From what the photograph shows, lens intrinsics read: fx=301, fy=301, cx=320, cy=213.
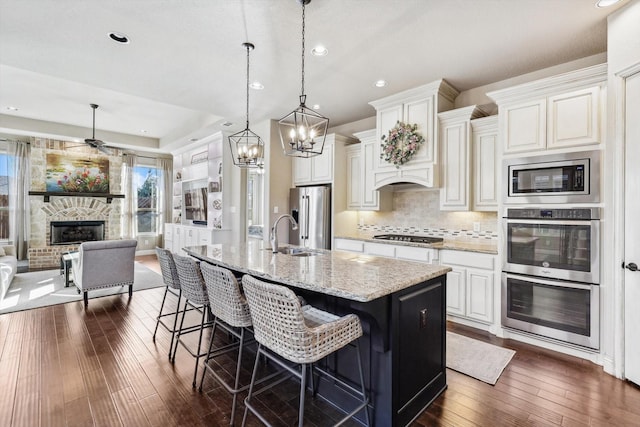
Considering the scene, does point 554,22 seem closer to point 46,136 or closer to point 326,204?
point 326,204

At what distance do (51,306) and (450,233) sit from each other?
218 inches

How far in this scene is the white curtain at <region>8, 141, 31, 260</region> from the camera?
672 centimetres

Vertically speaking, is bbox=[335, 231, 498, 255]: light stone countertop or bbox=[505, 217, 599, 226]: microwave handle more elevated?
bbox=[505, 217, 599, 226]: microwave handle

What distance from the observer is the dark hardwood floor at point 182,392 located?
1.96 meters

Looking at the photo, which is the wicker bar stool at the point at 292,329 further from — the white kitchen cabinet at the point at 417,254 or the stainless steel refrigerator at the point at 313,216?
the stainless steel refrigerator at the point at 313,216

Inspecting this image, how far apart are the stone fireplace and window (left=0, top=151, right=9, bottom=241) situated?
15.9 inches

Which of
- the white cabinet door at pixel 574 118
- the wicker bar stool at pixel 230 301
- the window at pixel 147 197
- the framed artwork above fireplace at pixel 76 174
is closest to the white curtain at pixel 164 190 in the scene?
the window at pixel 147 197

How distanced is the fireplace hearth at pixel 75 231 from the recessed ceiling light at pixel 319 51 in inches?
303

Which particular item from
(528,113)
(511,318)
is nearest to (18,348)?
(511,318)

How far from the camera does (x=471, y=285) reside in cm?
337

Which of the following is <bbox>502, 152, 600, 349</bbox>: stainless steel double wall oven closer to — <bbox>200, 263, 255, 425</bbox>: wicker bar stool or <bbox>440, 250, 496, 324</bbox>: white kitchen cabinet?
<bbox>440, 250, 496, 324</bbox>: white kitchen cabinet

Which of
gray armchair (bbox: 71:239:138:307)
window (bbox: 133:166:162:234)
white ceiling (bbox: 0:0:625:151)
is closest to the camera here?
white ceiling (bbox: 0:0:625:151)

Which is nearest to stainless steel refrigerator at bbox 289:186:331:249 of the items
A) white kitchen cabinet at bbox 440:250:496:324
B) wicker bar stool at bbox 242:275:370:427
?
white kitchen cabinet at bbox 440:250:496:324

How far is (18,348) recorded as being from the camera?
9.53ft
